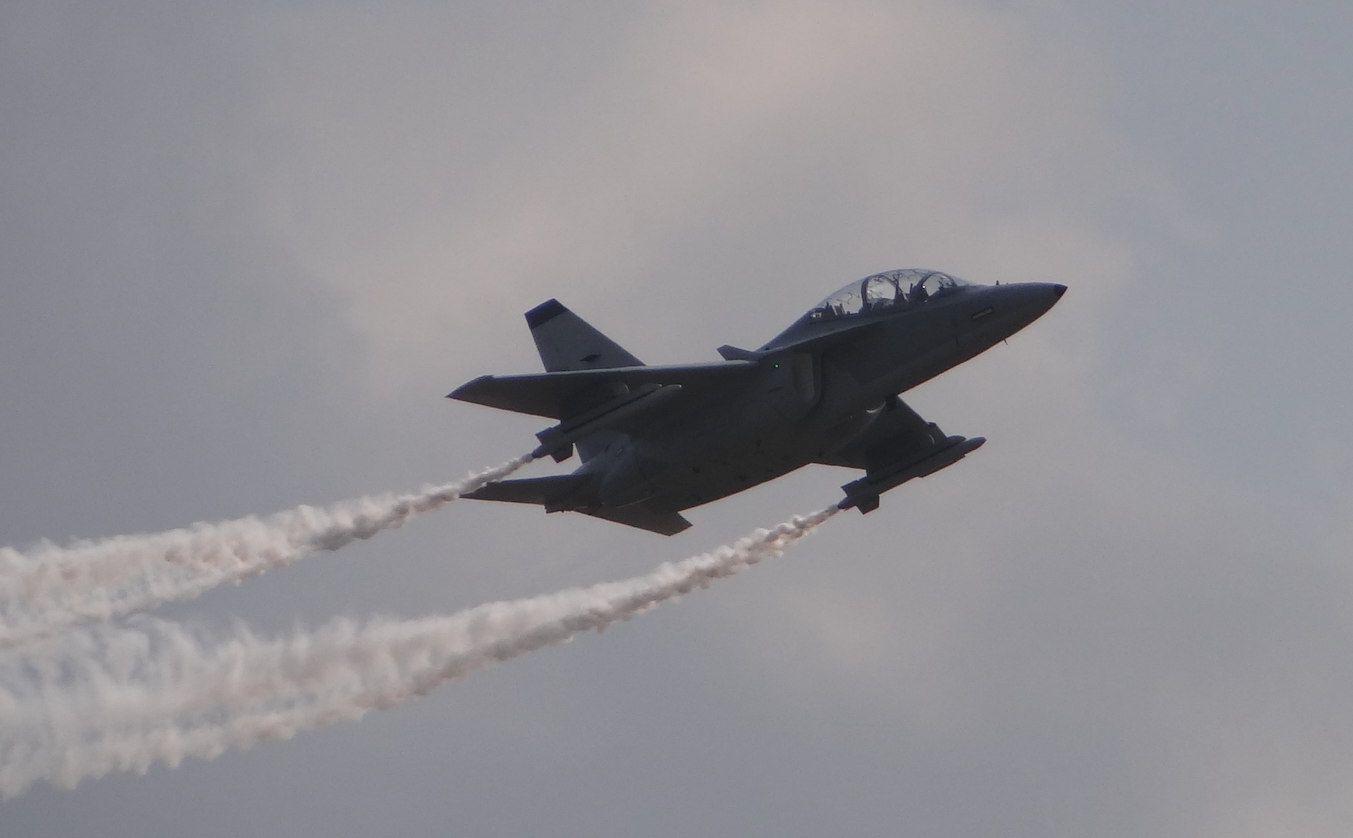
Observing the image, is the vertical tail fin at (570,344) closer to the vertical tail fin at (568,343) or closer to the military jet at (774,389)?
the vertical tail fin at (568,343)

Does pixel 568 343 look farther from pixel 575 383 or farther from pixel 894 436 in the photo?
pixel 894 436

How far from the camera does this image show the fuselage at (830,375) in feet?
137

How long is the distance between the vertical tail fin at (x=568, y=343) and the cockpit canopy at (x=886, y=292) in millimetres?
5129

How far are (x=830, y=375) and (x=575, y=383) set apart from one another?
4.79 meters

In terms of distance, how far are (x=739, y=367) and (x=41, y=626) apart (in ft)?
50.2

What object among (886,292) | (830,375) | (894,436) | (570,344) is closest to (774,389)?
(830,375)

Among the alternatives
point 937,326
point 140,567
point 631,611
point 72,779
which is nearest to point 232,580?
point 140,567

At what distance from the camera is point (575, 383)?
41.8 meters

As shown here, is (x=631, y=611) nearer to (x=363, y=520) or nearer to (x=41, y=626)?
(x=363, y=520)

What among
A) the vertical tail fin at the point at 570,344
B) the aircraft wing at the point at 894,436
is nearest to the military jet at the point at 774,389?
the aircraft wing at the point at 894,436

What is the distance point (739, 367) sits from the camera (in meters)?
42.2

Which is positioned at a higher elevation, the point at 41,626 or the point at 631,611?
the point at 41,626

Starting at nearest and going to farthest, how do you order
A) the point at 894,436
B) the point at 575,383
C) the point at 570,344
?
the point at 575,383 < the point at 894,436 < the point at 570,344

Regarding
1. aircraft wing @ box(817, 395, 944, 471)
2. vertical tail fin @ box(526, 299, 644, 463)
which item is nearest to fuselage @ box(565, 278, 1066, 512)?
aircraft wing @ box(817, 395, 944, 471)
